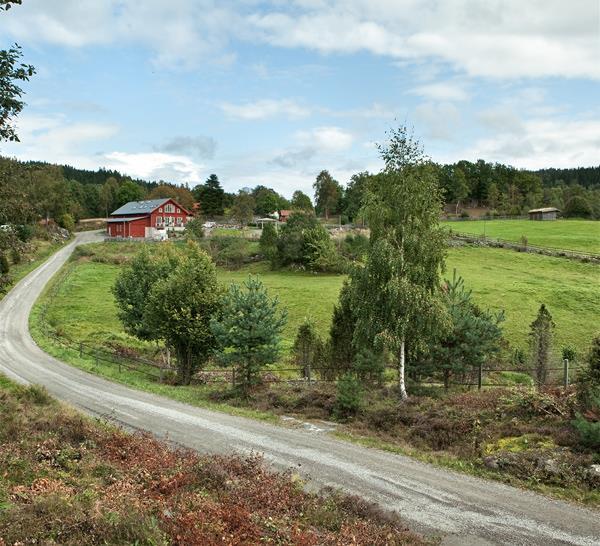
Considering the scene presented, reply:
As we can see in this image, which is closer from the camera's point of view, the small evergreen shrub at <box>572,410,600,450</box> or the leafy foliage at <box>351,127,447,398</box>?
the small evergreen shrub at <box>572,410,600,450</box>

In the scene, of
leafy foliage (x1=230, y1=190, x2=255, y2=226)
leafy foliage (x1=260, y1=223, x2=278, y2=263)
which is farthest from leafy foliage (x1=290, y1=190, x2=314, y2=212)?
leafy foliage (x1=260, y1=223, x2=278, y2=263)

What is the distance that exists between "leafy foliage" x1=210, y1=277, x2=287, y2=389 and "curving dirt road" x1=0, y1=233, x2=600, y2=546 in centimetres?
351

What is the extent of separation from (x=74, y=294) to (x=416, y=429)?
2014 inches

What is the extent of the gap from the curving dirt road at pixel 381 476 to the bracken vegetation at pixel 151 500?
1238 mm

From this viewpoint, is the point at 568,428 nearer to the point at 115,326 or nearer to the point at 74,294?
the point at 115,326

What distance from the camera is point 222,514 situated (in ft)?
32.0

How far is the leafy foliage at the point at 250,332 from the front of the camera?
24.1m

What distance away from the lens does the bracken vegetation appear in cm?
872

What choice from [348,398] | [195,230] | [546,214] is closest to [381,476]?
[348,398]

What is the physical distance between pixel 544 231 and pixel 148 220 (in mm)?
75538

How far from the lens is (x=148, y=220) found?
10088 centimetres

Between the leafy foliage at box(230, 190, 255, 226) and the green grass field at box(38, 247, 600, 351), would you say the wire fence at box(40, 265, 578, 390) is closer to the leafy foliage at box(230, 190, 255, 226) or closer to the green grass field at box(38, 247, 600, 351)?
the green grass field at box(38, 247, 600, 351)

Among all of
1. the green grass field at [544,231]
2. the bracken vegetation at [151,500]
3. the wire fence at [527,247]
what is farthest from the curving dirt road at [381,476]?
the wire fence at [527,247]

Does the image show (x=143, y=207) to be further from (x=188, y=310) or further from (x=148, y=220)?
(x=188, y=310)
